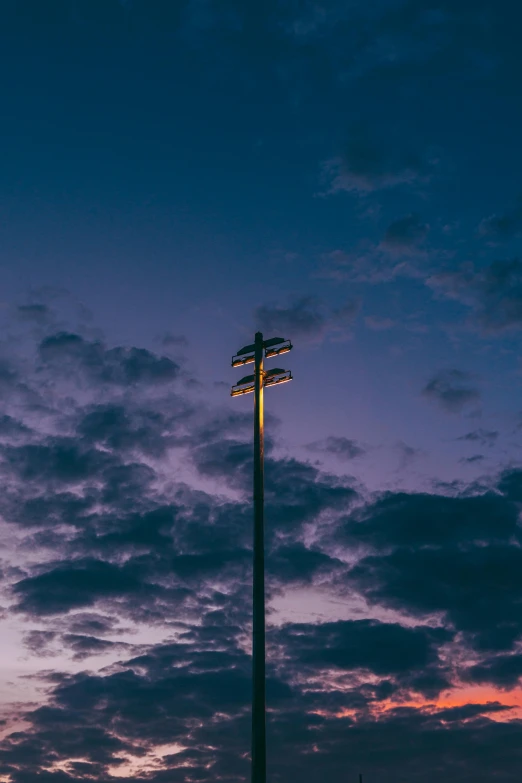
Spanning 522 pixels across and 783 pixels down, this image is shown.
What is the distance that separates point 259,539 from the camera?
53.8 feet

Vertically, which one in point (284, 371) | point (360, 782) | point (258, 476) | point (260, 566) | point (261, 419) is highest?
point (284, 371)

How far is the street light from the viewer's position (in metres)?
14.9

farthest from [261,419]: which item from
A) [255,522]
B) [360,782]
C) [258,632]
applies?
[360,782]

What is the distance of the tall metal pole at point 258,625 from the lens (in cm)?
1478

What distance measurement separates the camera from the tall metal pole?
14.8m

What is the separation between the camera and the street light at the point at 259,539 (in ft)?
48.7

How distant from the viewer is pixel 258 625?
15.7 metres

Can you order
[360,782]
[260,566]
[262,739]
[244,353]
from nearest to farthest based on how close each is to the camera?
[262,739] → [260,566] → [244,353] → [360,782]

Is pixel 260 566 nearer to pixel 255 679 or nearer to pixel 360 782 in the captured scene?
pixel 255 679

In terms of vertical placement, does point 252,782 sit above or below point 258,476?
below

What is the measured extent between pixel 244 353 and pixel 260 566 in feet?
18.3

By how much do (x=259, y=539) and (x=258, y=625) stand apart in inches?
66.5

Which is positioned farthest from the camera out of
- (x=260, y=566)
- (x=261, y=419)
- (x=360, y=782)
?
(x=360, y=782)

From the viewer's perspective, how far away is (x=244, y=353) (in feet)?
64.1
